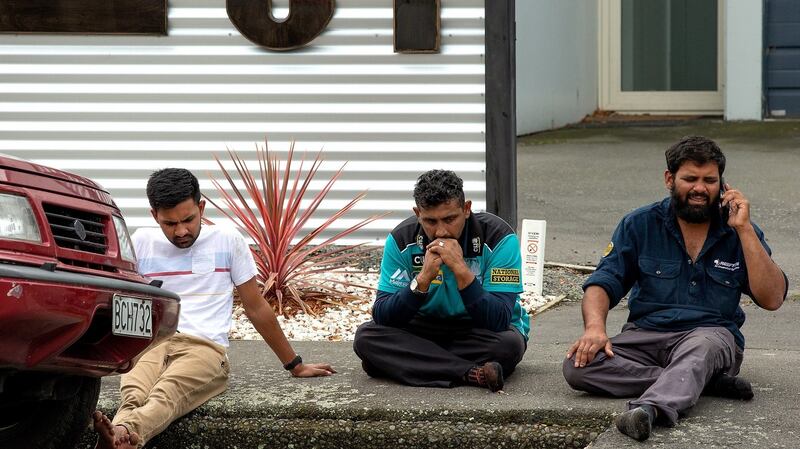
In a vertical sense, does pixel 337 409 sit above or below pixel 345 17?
below

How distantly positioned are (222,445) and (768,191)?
7.69 meters

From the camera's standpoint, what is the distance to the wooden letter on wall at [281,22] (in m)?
9.26

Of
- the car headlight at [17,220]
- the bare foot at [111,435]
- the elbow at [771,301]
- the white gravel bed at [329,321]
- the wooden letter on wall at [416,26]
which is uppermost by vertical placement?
the wooden letter on wall at [416,26]

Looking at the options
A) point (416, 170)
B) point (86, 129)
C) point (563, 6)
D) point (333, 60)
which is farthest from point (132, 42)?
point (563, 6)

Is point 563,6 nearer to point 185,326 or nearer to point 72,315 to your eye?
point 185,326

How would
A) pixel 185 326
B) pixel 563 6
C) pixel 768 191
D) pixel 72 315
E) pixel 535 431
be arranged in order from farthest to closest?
pixel 563 6 → pixel 768 191 → pixel 185 326 → pixel 535 431 → pixel 72 315

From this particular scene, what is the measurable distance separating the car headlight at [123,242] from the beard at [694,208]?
209 cm

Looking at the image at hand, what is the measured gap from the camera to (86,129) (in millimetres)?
9531

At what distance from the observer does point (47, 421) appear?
4.55 meters

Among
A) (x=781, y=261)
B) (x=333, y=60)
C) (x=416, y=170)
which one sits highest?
(x=333, y=60)

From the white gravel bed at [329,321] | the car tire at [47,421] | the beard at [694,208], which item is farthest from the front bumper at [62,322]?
the white gravel bed at [329,321]

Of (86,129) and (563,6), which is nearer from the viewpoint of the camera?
(86,129)

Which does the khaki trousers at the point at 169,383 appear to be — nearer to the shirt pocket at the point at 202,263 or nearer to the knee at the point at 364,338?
the shirt pocket at the point at 202,263

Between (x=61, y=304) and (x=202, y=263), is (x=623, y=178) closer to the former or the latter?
(x=202, y=263)
